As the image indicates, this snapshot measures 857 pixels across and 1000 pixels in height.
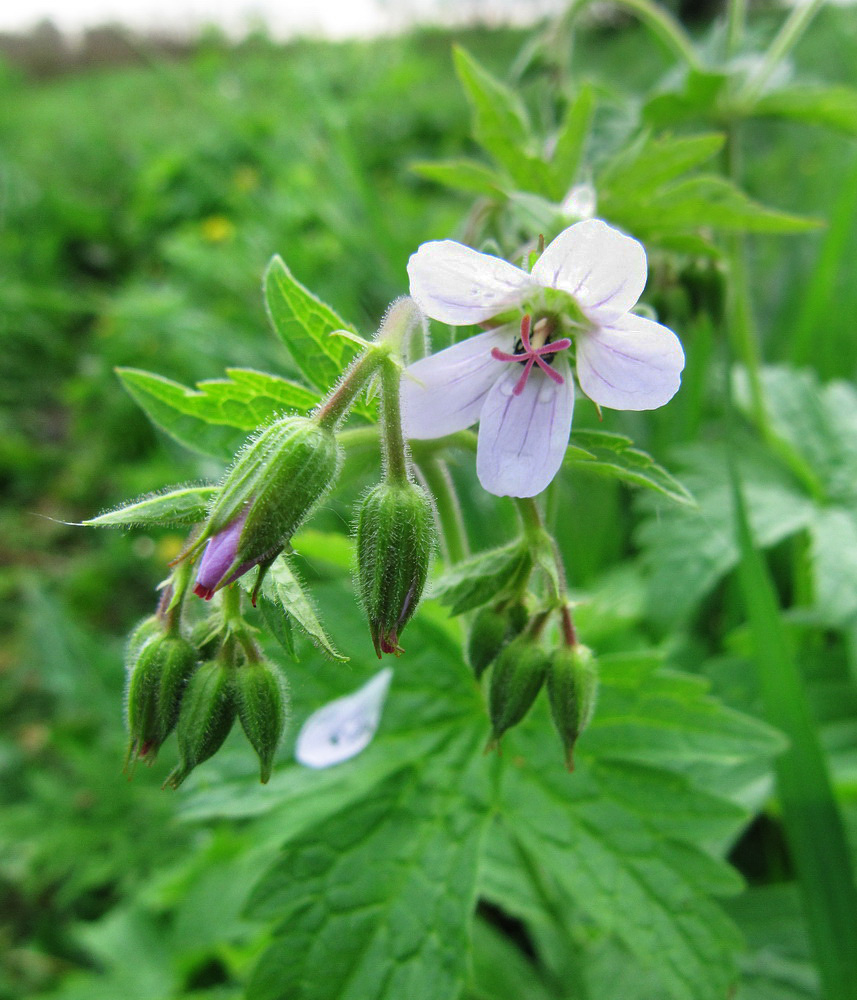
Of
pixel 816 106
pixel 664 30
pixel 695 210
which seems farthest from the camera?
pixel 664 30

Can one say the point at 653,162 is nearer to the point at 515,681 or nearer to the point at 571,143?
the point at 571,143

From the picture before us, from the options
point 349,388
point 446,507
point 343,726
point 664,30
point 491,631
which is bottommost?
point 343,726

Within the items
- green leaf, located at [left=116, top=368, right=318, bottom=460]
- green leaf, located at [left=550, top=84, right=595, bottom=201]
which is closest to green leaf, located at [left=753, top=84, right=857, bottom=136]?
green leaf, located at [left=550, top=84, right=595, bottom=201]

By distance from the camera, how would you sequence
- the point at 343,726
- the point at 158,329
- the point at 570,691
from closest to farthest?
1. the point at 570,691
2. the point at 343,726
3. the point at 158,329

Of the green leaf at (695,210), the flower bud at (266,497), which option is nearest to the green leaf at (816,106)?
the green leaf at (695,210)

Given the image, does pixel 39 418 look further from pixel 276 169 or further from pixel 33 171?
pixel 33 171

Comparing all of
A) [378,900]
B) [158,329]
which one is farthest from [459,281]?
[158,329]

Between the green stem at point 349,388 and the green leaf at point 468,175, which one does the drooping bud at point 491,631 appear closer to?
the green stem at point 349,388
